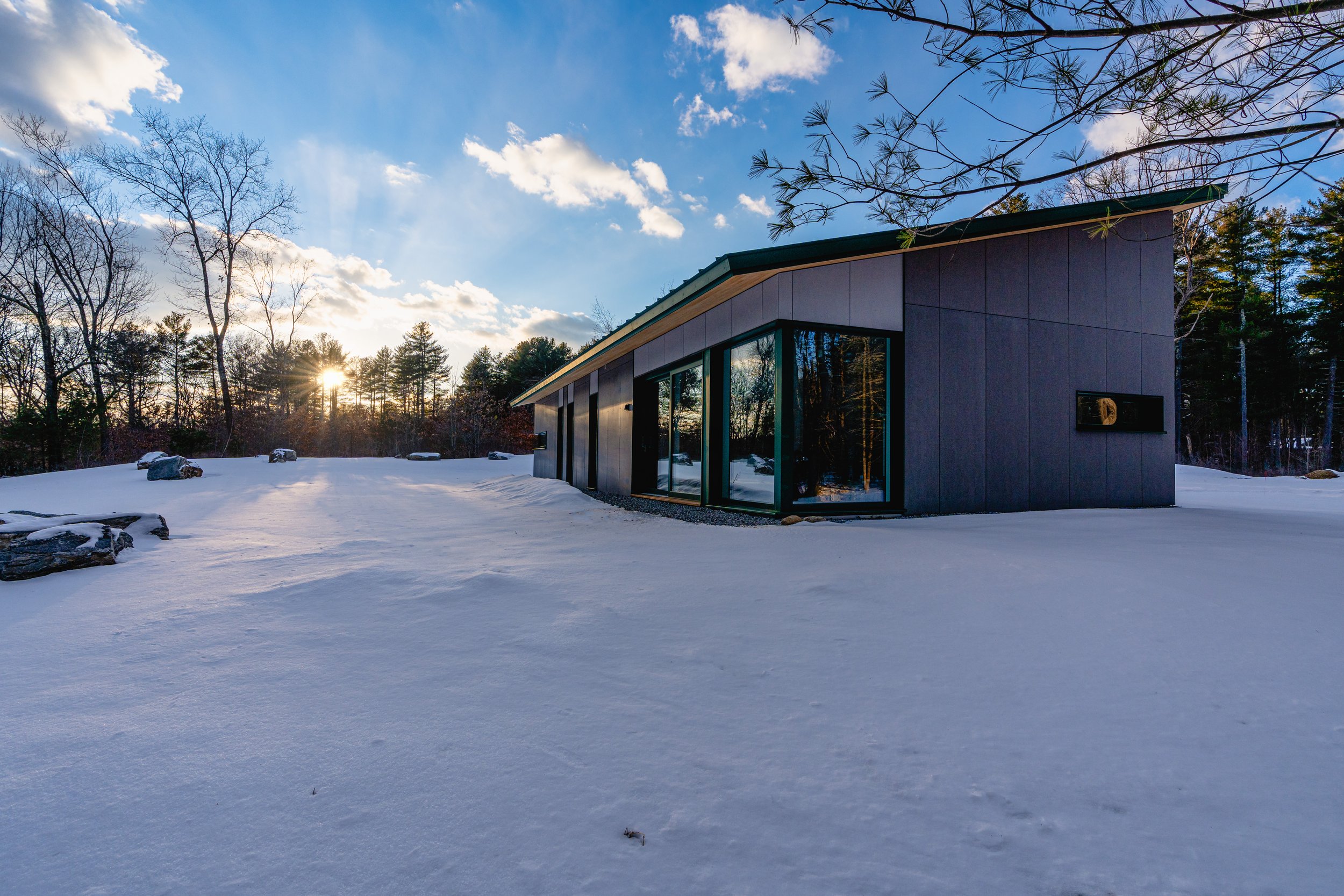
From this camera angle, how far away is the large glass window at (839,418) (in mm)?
5227

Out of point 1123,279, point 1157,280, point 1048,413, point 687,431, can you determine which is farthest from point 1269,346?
point 687,431

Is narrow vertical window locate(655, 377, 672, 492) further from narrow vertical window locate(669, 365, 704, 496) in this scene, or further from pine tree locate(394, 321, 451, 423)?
pine tree locate(394, 321, 451, 423)

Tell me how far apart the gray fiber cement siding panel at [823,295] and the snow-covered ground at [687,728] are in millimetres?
2796

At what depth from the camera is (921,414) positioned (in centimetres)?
531

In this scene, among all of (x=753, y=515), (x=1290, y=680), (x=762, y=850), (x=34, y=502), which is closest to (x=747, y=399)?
(x=753, y=515)

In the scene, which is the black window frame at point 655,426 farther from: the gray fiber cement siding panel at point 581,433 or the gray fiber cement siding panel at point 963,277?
the gray fiber cement siding panel at point 963,277

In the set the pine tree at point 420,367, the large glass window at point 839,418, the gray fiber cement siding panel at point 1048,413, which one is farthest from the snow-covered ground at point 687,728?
the pine tree at point 420,367

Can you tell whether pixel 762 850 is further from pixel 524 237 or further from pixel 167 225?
pixel 167 225

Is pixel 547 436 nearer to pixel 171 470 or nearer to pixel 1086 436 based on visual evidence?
pixel 171 470

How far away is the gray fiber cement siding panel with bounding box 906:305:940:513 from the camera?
5.28 meters

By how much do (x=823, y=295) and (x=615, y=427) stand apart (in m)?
4.72

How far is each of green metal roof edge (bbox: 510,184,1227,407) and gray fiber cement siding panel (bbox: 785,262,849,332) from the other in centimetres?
22

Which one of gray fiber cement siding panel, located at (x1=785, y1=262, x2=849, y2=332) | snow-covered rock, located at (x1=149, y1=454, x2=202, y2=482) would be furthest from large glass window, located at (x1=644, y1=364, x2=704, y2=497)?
snow-covered rock, located at (x1=149, y1=454, x2=202, y2=482)

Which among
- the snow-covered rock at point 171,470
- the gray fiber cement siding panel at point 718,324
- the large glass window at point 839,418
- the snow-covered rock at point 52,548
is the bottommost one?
the snow-covered rock at point 52,548
